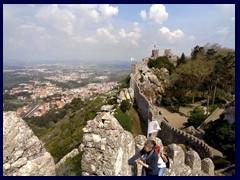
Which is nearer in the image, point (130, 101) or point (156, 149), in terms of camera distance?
point (156, 149)

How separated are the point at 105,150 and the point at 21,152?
5.52 ft

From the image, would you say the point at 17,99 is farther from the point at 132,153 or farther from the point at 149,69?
the point at 132,153

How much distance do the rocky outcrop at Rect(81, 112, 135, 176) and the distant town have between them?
78.6 ft

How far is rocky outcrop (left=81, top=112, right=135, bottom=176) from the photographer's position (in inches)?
233

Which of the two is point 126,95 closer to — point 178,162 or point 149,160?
point 178,162

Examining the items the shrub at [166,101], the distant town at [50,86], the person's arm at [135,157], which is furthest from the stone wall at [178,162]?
the distant town at [50,86]

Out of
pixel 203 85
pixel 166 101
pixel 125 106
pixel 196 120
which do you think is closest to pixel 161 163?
pixel 196 120

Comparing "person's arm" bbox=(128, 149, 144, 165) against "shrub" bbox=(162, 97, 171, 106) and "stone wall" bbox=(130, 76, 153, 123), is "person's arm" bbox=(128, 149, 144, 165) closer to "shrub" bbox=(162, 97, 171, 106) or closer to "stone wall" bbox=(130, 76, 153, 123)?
"stone wall" bbox=(130, 76, 153, 123)

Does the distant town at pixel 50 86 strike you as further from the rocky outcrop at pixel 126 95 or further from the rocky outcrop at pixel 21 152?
the rocky outcrop at pixel 21 152

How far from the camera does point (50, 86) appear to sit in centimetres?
6562

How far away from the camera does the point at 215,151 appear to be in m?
15.6

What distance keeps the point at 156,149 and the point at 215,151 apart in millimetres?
11391

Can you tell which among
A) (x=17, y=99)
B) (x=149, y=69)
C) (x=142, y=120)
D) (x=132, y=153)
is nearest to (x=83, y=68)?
(x=17, y=99)

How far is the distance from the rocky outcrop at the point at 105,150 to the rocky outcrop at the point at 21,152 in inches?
31.5
